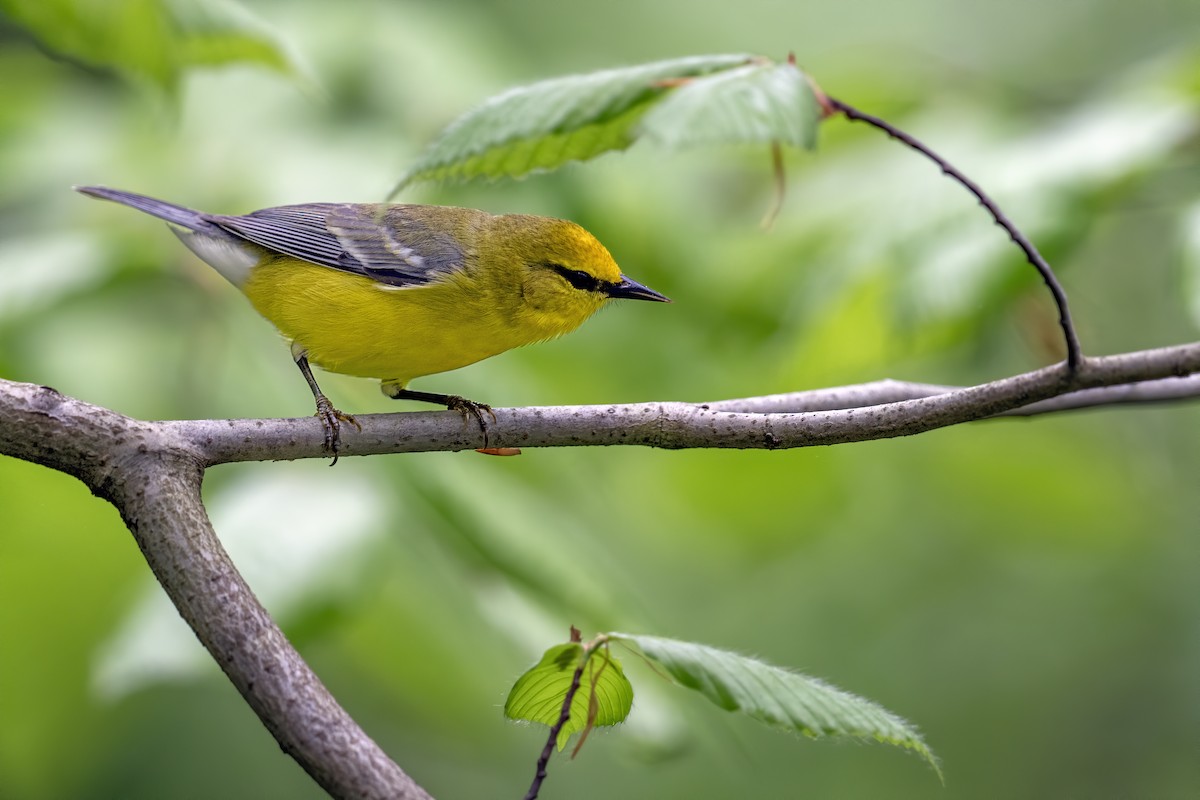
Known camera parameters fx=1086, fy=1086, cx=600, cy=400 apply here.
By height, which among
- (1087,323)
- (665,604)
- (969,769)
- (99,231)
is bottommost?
(969,769)

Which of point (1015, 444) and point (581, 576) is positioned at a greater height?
point (1015, 444)

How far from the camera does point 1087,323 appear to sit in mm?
5484

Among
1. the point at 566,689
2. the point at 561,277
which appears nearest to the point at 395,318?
the point at 561,277

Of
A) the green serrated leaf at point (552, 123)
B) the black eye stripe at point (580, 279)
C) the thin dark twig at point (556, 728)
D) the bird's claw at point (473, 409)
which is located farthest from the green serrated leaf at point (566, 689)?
the black eye stripe at point (580, 279)

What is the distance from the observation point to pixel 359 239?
4.37 meters

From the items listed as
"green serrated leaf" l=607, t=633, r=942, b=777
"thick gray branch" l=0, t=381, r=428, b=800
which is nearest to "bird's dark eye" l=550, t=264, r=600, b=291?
"thick gray branch" l=0, t=381, r=428, b=800

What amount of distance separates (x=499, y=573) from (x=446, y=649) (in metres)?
0.62

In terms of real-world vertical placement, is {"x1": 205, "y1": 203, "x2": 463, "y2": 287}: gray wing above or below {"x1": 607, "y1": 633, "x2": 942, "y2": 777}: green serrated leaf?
above

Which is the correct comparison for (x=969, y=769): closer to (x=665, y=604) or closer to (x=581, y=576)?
(x=665, y=604)

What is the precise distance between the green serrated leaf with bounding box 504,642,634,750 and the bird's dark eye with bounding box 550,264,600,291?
2032 mm

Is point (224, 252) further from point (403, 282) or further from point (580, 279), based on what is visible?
point (580, 279)

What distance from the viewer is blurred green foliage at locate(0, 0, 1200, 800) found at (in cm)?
325

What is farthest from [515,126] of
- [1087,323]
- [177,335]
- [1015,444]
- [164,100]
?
[1087,323]

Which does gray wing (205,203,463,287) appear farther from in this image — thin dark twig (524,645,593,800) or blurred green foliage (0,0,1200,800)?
thin dark twig (524,645,593,800)
